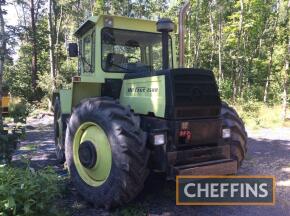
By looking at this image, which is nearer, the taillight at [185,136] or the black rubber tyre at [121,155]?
the black rubber tyre at [121,155]

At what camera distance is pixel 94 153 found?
14.5 feet

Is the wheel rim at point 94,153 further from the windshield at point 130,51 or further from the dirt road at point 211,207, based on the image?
the windshield at point 130,51

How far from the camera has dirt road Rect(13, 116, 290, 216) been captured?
4203 millimetres

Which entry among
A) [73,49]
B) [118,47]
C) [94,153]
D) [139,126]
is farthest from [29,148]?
[139,126]

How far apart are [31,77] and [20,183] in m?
19.9

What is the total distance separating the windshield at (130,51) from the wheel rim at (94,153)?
110 cm

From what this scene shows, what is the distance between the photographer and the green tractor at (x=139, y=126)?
3.98m

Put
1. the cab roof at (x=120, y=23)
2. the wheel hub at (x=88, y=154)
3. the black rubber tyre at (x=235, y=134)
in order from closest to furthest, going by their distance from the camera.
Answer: the wheel hub at (x=88, y=154) → the black rubber tyre at (x=235, y=134) → the cab roof at (x=120, y=23)

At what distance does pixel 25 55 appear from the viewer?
23.3 m

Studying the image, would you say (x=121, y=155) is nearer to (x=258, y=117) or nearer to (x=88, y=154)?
(x=88, y=154)

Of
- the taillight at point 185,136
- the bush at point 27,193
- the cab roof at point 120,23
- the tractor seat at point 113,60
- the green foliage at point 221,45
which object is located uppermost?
the green foliage at point 221,45

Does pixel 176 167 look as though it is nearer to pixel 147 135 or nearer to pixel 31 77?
pixel 147 135

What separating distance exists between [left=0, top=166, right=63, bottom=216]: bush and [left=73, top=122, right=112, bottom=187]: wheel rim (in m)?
0.80

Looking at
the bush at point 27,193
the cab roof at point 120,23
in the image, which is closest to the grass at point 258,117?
the cab roof at point 120,23
